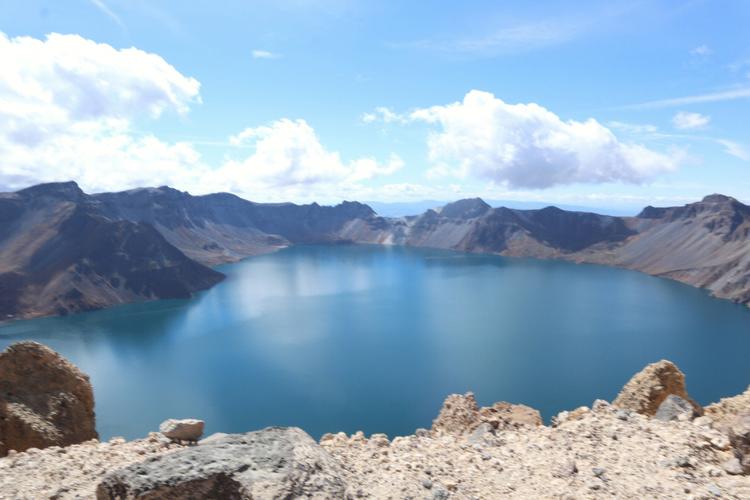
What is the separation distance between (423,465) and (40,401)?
15523 millimetres

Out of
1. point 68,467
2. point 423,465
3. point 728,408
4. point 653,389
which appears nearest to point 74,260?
point 68,467

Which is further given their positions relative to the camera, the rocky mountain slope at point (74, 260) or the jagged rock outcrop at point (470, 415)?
the rocky mountain slope at point (74, 260)

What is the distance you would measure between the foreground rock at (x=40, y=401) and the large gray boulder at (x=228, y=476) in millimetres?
10247

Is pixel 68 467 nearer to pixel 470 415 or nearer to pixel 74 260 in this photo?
pixel 470 415

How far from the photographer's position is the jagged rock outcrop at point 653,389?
72.5 ft

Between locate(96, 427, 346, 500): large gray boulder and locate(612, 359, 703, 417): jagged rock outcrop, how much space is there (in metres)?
17.9

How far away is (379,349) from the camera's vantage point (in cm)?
8306

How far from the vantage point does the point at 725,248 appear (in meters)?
172

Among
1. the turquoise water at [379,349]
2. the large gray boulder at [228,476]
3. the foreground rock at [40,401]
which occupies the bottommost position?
the turquoise water at [379,349]

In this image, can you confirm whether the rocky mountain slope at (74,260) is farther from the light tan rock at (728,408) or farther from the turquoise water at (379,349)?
the light tan rock at (728,408)

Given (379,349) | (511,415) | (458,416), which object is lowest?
(379,349)

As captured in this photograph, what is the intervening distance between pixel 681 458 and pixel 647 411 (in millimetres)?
10916

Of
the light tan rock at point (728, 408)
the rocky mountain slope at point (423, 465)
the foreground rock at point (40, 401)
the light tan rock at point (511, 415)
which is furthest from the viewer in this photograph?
the light tan rock at point (511, 415)

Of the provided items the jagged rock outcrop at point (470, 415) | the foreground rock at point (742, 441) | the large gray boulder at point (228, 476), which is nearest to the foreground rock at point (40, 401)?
the large gray boulder at point (228, 476)
